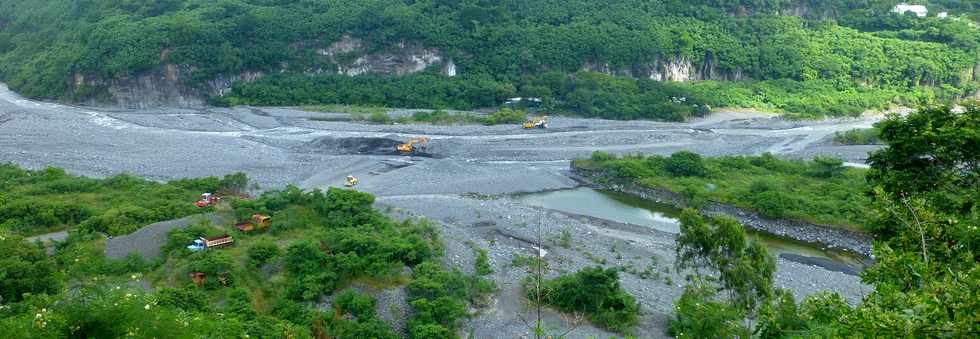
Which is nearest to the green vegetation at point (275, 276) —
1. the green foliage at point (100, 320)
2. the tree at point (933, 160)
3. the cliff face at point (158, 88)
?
the green foliage at point (100, 320)

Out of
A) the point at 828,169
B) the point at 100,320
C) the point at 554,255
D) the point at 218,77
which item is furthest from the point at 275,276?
the point at 218,77

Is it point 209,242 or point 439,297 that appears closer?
point 439,297

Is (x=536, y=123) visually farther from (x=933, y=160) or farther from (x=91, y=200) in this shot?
(x=933, y=160)

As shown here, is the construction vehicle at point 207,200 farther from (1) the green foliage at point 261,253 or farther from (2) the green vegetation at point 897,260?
(2) the green vegetation at point 897,260

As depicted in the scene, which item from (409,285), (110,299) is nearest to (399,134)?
(409,285)

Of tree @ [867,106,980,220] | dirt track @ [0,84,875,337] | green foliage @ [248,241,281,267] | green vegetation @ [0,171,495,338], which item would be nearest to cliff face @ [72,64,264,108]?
dirt track @ [0,84,875,337]
